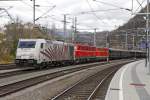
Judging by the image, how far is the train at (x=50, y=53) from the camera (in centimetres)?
3542

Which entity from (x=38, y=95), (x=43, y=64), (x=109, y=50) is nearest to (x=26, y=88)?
(x=38, y=95)

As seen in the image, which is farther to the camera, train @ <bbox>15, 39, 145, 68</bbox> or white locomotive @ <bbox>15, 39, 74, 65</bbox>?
train @ <bbox>15, 39, 145, 68</bbox>

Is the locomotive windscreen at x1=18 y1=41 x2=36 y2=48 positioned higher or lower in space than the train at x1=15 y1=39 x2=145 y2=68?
higher

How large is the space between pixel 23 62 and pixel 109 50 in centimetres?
4625

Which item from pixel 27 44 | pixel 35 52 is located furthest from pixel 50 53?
pixel 35 52

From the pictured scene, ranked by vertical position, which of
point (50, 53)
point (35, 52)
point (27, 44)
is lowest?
point (50, 53)

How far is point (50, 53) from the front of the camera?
130 ft

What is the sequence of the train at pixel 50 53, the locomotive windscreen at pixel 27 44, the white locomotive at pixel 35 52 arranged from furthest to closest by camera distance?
the locomotive windscreen at pixel 27 44 < the train at pixel 50 53 < the white locomotive at pixel 35 52

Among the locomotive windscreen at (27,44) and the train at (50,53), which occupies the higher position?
the locomotive windscreen at (27,44)

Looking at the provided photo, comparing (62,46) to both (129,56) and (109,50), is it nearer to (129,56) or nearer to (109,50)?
(109,50)

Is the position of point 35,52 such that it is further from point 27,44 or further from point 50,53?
point 50,53

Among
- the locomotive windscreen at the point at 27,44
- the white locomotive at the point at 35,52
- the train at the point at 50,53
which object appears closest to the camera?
the white locomotive at the point at 35,52

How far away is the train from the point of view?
35.4m

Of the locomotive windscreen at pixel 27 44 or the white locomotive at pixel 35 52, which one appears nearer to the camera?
the white locomotive at pixel 35 52
